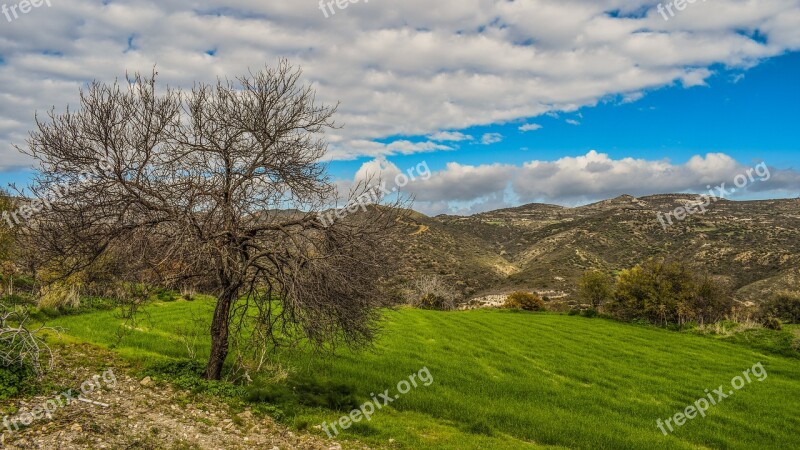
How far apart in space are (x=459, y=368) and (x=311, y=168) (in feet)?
38.1

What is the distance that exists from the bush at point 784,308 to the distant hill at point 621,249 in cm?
1285

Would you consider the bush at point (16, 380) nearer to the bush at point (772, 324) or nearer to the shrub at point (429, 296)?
the bush at point (772, 324)

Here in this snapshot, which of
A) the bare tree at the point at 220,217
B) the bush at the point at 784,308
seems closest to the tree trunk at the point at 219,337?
the bare tree at the point at 220,217

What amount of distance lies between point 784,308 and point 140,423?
156 ft

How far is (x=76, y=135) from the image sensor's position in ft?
36.1

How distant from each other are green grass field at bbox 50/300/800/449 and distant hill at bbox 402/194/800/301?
26.6 m

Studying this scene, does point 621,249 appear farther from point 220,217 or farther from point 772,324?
point 220,217

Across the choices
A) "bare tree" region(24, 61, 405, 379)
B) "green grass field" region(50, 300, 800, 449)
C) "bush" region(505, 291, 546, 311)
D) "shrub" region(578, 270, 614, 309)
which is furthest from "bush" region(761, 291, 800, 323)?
"bare tree" region(24, 61, 405, 379)

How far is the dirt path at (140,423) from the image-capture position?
857 centimetres

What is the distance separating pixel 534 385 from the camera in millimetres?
18391

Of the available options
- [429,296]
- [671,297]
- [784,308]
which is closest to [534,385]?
[671,297]

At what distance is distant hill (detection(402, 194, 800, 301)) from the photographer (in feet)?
208

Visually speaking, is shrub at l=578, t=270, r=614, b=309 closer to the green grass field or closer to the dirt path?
the green grass field

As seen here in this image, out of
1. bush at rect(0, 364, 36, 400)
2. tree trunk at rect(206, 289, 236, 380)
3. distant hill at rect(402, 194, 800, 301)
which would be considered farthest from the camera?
distant hill at rect(402, 194, 800, 301)
